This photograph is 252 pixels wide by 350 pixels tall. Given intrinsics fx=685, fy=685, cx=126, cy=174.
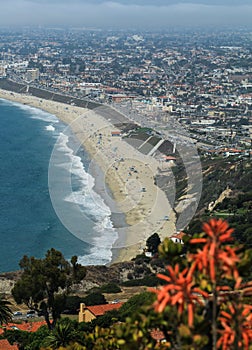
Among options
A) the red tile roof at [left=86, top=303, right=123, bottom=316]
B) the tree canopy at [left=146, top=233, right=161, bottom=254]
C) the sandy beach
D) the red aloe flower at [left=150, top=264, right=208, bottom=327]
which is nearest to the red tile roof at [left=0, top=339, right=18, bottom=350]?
the red tile roof at [left=86, top=303, right=123, bottom=316]

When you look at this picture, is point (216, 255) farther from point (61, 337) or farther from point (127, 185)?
point (127, 185)

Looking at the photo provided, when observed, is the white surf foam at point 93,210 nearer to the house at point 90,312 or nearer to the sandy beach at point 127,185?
the sandy beach at point 127,185

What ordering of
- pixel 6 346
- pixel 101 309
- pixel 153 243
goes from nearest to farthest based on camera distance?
pixel 6 346 → pixel 101 309 → pixel 153 243

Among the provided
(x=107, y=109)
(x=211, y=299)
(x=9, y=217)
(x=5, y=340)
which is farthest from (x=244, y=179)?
(x=107, y=109)

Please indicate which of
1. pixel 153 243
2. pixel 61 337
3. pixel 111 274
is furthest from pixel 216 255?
pixel 153 243

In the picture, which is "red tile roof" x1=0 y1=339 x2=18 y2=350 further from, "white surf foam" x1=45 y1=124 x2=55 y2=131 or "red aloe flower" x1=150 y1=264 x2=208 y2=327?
"white surf foam" x1=45 y1=124 x2=55 y2=131

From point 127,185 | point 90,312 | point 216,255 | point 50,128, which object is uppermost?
point 216,255

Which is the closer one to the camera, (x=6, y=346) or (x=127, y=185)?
(x=6, y=346)

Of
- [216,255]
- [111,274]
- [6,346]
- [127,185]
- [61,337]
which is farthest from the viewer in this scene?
[127,185]
